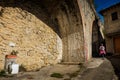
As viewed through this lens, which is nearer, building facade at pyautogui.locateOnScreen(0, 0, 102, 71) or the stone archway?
building facade at pyautogui.locateOnScreen(0, 0, 102, 71)

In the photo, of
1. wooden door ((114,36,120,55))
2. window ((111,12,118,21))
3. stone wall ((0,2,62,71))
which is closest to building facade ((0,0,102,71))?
stone wall ((0,2,62,71))

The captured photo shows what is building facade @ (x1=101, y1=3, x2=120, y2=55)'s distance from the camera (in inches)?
574

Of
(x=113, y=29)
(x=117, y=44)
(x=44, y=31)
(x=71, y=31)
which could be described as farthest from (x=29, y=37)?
(x=113, y=29)

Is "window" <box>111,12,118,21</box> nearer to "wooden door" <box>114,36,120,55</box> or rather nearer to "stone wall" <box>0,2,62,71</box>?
"wooden door" <box>114,36,120,55</box>

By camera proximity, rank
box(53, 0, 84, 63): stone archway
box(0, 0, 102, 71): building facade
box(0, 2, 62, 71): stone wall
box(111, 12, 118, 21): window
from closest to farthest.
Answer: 1. box(0, 2, 62, 71): stone wall
2. box(0, 0, 102, 71): building facade
3. box(53, 0, 84, 63): stone archway
4. box(111, 12, 118, 21): window

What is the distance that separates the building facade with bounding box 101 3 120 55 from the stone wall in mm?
7536

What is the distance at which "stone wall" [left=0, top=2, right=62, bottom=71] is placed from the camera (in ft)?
22.7

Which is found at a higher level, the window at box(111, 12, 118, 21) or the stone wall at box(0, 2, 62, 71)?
the window at box(111, 12, 118, 21)

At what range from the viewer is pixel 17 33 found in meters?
7.38

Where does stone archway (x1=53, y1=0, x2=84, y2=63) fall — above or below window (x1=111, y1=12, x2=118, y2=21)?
below

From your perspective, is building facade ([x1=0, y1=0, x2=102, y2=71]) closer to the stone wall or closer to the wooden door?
the stone wall

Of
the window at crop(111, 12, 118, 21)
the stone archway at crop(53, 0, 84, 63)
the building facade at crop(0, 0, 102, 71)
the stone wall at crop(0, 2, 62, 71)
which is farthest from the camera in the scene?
the window at crop(111, 12, 118, 21)

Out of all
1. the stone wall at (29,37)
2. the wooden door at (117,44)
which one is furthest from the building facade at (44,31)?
the wooden door at (117,44)

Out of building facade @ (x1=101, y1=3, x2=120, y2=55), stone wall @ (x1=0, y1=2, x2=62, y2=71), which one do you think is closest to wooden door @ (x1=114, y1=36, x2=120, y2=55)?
building facade @ (x1=101, y1=3, x2=120, y2=55)
